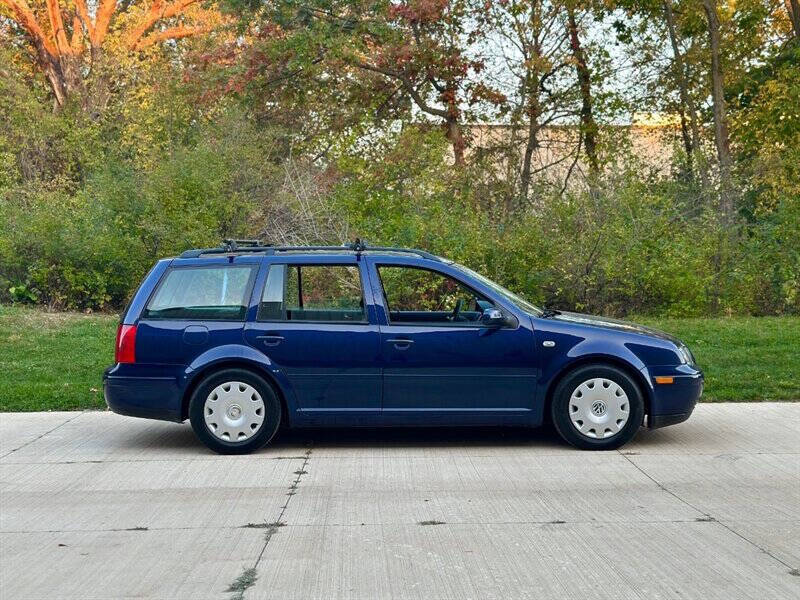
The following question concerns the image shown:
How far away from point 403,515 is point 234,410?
2395 millimetres

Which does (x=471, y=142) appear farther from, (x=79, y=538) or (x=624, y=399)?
(x=79, y=538)

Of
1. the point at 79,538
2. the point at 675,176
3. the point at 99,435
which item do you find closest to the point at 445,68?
the point at 675,176

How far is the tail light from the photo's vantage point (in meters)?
8.90

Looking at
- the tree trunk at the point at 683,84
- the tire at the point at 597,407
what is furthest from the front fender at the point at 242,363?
the tree trunk at the point at 683,84

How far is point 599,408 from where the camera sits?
29.0ft

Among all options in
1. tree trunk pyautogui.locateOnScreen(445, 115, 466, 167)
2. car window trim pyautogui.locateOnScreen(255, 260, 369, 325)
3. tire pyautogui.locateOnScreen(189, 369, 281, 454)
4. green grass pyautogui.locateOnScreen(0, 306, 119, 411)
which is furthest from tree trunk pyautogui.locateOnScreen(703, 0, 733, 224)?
tire pyautogui.locateOnScreen(189, 369, 281, 454)

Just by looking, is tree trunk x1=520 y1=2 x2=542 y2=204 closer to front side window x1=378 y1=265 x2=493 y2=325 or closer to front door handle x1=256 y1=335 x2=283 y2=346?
front side window x1=378 y1=265 x2=493 y2=325

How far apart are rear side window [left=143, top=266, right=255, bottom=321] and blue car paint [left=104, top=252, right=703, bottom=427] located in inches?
3.5

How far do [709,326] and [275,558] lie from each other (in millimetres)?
11526

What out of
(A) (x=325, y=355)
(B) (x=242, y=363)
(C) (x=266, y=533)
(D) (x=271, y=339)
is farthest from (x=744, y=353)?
(C) (x=266, y=533)

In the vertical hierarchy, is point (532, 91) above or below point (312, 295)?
above

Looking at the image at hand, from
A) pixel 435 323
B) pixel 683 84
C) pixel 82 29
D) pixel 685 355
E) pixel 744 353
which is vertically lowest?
pixel 744 353

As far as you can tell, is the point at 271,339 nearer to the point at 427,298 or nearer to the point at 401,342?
the point at 401,342

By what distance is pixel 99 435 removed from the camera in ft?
32.2
